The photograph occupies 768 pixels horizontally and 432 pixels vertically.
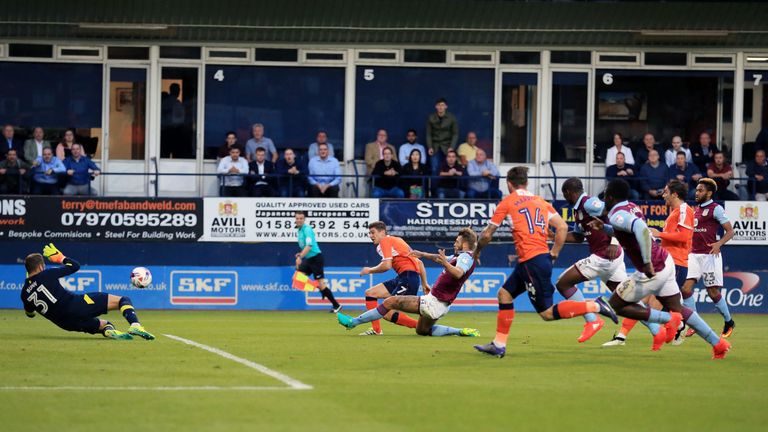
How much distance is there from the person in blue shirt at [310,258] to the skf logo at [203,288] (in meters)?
2.03

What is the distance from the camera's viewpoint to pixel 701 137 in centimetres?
2905

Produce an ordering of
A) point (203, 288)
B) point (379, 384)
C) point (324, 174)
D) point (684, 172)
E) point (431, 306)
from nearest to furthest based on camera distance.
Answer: point (379, 384) < point (431, 306) < point (203, 288) < point (324, 174) < point (684, 172)

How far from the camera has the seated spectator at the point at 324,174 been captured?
27.9 m

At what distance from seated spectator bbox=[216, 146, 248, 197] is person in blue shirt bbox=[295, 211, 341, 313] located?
2957 mm

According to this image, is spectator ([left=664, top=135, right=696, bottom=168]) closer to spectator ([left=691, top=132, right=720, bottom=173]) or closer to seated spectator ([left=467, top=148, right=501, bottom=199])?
spectator ([left=691, top=132, right=720, bottom=173])

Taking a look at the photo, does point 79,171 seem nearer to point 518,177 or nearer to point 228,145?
point 228,145

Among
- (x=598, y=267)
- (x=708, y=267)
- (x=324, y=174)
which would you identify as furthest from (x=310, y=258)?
(x=598, y=267)

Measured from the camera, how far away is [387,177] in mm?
28047

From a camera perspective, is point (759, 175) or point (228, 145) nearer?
point (228, 145)

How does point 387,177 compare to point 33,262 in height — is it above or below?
above

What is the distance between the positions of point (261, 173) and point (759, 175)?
11639 mm

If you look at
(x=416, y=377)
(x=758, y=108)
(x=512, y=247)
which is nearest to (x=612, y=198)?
(x=416, y=377)

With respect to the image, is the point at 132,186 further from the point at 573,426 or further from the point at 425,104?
the point at 573,426

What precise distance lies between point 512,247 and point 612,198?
13885 mm
